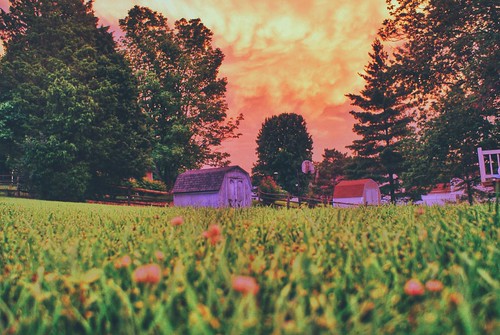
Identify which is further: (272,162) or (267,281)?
(272,162)

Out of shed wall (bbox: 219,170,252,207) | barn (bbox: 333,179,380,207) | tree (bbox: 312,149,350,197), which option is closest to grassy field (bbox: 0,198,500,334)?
shed wall (bbox: 219,170,252,207)

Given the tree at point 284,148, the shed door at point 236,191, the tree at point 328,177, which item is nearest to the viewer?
the shed door at point 236,191

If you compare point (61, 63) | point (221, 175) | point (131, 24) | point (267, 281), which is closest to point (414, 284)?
point (267, 281)

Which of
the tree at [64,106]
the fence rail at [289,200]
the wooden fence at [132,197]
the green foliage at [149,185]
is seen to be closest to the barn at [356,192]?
the fence rail at [289,200]

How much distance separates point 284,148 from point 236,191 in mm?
40953

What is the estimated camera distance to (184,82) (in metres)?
41.4

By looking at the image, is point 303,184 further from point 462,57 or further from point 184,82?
point 462,57

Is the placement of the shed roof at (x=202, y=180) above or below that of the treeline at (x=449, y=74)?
below

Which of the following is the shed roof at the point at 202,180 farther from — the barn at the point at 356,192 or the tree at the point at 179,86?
the barn at the point at 356,192

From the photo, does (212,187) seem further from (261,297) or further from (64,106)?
(261,297)

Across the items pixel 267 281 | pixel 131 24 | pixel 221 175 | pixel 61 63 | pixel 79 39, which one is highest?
pixel 131 24

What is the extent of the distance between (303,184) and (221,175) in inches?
1604

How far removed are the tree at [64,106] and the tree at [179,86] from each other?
2.93 meters

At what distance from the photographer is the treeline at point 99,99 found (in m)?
30.5
